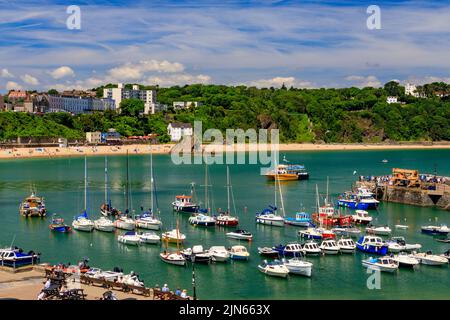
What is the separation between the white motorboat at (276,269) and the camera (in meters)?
28.0

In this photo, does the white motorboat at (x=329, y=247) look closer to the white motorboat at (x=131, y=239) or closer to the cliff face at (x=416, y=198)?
the white motorboat at (x=131, y=239)

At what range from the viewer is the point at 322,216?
140ft

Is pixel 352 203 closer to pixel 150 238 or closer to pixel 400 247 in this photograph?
pixel 400 247

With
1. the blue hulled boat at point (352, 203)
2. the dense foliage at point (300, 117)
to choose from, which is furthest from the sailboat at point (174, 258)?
the dense foliage at point (300, 117)

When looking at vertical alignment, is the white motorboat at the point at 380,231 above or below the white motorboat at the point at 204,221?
below

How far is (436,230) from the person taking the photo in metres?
39.5

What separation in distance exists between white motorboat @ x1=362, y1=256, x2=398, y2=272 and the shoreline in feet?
230

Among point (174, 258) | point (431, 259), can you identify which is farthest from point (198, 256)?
point (431, 259)

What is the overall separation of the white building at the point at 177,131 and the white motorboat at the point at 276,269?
12000 cm

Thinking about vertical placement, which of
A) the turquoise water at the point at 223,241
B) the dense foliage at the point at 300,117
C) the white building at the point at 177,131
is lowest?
the turquoise water at the point at 223,241

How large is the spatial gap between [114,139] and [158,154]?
12883mm

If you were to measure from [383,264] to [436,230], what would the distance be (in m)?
12.0
